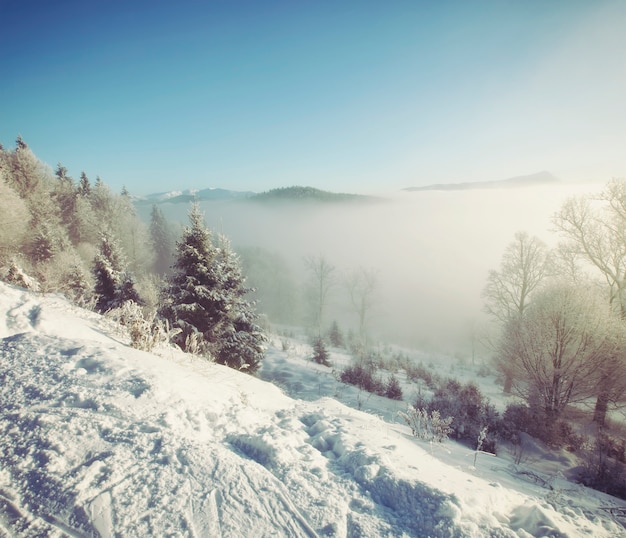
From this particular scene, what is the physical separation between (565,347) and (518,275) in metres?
7.98

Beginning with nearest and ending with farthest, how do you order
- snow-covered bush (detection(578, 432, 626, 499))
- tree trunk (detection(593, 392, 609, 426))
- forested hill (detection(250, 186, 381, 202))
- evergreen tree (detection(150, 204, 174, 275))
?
snow-covered bush (detection(578, 432, 626, 499))
tree trunk (detection(593, 392, 609, 426))
evergreen tree (detection(150, 204, 174, 275))
forested hill (detection(250, 186, 381, 202))

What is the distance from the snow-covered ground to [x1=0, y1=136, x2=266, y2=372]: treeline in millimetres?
1873

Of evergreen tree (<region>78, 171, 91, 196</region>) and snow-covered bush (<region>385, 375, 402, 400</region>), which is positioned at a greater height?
evergreen tree (<region>78, 171, 91, 196</region>)

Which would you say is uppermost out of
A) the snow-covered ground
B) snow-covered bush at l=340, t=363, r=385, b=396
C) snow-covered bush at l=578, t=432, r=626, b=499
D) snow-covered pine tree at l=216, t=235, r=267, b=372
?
the snow-covered ground

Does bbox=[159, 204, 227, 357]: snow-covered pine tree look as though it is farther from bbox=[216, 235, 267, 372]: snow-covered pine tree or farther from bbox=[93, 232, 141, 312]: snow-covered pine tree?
bbox=[93, 232, 141, 312]: snow-covered pine tree

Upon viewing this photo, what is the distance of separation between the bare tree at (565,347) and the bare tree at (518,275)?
20.6 feet

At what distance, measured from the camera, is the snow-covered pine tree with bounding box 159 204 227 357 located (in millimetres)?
9242

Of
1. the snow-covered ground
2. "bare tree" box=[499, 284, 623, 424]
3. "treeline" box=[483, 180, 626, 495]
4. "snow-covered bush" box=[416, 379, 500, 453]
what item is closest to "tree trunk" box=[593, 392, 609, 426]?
"treeline" box=[483, 180, 626, 495]

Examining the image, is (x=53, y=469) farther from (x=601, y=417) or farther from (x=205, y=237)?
(x=601, y=417)

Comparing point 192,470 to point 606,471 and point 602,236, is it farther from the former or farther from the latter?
point 602,236

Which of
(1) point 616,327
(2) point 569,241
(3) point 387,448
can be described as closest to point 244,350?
(3) point 387,448

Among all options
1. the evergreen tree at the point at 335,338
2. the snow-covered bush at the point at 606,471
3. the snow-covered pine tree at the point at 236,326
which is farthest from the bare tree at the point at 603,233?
the evergreen tree at the point at 335,338

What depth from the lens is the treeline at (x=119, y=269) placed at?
8658 millimetres

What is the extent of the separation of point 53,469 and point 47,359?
1724mm
